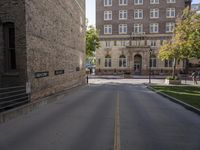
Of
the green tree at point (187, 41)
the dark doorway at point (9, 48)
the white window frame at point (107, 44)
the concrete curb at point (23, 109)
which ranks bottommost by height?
the concrete curb at point (23, 109)

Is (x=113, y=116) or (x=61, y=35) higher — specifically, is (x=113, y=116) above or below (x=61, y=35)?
below

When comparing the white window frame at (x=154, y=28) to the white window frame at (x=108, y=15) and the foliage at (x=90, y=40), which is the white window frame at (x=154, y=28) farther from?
the foliage at (x=90, y=40)

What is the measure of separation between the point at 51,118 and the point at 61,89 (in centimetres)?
808

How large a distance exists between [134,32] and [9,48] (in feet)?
146

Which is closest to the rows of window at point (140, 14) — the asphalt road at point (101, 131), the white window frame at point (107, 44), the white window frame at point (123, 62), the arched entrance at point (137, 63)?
the white window frame at point (107, 44)

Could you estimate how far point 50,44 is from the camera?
14.4 meters

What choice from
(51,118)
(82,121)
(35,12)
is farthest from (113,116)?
(35,12)

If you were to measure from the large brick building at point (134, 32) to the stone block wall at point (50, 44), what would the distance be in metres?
32.8

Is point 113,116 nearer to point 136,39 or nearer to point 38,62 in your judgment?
point 38,62

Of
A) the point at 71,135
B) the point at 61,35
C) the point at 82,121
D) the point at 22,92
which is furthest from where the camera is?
the point at 61,35

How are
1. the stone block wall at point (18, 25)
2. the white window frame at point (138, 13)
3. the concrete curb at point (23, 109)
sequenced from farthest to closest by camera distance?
the white window frame at point (138, 13) → the stone block wall at point (18, 25) → the concrete curb at point (23, 109)

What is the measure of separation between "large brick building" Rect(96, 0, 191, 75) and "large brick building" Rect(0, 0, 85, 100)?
37.2m

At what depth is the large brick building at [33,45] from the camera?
10.8m

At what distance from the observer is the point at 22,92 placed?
1075 cm
